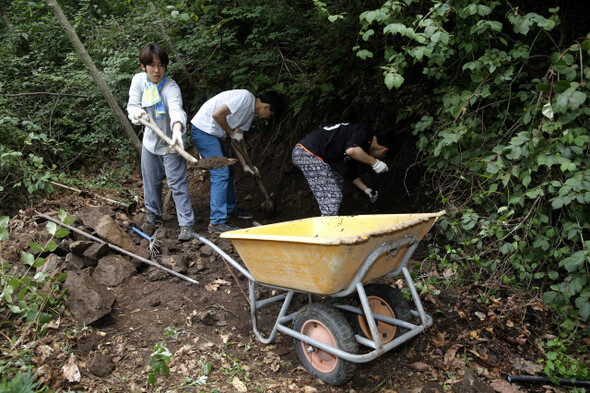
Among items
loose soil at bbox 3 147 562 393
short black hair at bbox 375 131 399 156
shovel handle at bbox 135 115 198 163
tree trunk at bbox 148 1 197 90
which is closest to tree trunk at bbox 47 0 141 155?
tree trunk at bbox 148 1 197 90

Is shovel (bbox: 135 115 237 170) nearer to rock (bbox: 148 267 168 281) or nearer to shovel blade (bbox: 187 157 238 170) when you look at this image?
shovel blade (bbox: 187 157 238 170)

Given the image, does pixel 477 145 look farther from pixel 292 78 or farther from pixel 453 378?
pixel 292 78

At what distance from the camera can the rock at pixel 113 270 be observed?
3332 millimetres

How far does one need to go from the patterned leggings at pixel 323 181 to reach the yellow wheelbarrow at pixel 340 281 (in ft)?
3.99

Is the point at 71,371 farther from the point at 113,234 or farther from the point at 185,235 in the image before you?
the point at 185,235

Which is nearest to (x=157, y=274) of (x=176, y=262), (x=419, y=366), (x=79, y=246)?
(x=176, y=262)

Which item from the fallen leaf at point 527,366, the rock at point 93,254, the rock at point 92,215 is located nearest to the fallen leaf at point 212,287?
the rock at point 93,254

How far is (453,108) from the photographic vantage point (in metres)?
3.24

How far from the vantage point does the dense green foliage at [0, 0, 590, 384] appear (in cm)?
263

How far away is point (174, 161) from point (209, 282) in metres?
1.35

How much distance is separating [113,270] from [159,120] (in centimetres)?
158

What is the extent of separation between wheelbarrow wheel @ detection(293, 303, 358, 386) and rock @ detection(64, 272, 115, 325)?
1.47 metres

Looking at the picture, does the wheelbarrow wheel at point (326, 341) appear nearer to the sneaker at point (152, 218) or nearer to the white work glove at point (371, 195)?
the white work glove at point (371, 195)

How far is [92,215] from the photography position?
13.3 ft
